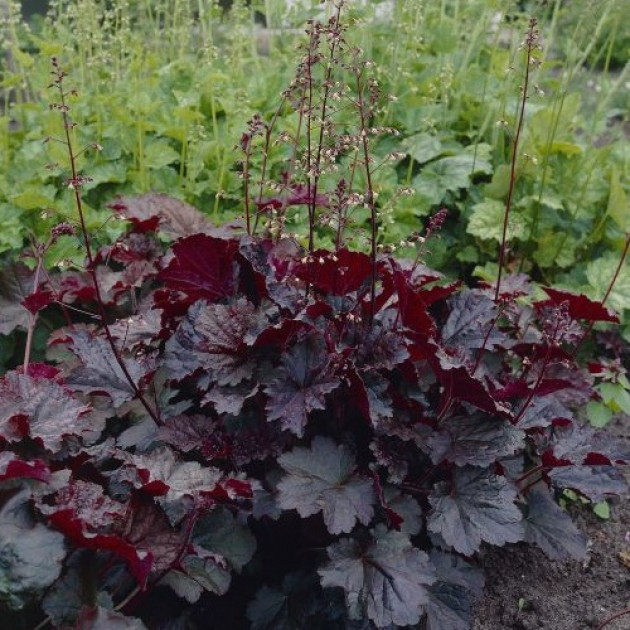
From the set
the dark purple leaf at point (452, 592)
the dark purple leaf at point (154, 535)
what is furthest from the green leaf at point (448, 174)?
the dark purple leaf at point (154, 535)

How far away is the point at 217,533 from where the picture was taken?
1.85m

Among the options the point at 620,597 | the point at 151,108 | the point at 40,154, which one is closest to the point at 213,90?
the point at 151,108

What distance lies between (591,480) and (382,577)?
2.29 feet

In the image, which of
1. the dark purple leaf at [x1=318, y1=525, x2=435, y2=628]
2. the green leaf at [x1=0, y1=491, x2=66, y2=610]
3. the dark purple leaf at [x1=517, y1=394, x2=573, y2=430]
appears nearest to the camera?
the green leaf at [x1=0, y1=491, x2=66, y2=610]

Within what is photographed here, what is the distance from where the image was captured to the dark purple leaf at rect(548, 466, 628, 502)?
213 cm

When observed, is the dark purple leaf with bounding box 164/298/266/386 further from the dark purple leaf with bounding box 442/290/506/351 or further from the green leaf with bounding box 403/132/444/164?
the green leaf with bounding box 403/132/444/164

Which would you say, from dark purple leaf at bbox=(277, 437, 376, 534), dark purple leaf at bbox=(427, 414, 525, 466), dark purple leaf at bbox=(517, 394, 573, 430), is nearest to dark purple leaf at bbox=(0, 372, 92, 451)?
dark purple leaf at bbox=(277, 437, 376, 534)

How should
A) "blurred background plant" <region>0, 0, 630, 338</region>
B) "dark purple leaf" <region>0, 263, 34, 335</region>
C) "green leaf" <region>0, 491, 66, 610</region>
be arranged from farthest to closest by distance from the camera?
1. "blurred background plant" <region>0, 0, 630, 338</region>
2. "dark purple leaf" <region>0, 263, 34, 335</region>
3. "green leaf" <region>0, 491, 66, 610</region>

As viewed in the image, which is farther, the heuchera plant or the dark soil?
the dark soil

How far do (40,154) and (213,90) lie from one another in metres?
0.73

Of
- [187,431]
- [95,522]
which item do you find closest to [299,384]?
[187,431]

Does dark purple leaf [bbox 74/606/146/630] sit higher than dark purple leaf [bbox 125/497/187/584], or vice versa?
dark purple leaf [bbox 125/497/187/584]

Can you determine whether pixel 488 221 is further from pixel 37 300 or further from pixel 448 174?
pixel 37 300

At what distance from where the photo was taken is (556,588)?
7.61ft
